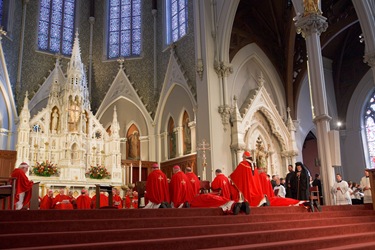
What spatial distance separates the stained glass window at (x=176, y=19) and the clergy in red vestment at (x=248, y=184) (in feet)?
40.2

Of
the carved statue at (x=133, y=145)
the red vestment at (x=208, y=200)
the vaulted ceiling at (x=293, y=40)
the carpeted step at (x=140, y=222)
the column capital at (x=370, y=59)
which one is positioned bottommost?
the carpeted step at (x=140, y=222)

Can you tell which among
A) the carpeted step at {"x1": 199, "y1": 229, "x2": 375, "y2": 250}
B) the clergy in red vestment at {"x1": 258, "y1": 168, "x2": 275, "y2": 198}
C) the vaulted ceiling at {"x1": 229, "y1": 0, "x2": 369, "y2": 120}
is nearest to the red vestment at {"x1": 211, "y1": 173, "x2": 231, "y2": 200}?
the clergy in red vestment at {"x1": 258, "y1": 168, "x2": 275, "y2": 198}

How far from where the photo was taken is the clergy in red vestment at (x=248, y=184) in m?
9.71

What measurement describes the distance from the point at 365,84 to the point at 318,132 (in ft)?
35.0

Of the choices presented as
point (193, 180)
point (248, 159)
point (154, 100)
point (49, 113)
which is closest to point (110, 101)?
point (154, 100)

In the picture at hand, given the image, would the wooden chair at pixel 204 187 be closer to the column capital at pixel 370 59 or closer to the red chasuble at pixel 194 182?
the red chasuble at pixel 194 182

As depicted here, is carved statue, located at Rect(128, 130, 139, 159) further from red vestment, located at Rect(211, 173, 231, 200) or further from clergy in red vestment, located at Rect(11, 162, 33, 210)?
clergy in red vestment, located at Rect(11, 162, 33, 210)

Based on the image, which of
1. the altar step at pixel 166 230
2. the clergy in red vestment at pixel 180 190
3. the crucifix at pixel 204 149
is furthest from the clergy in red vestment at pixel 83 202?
the altar step at pixel 166 230

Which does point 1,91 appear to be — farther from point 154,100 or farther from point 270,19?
point 270,19

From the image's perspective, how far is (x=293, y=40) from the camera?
19.4 m

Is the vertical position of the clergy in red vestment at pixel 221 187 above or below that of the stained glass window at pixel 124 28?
below

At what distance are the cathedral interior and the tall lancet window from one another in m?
0.06

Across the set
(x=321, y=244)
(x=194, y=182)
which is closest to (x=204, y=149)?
(x=194, y=182)

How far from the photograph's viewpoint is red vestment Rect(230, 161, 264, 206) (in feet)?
31.9
